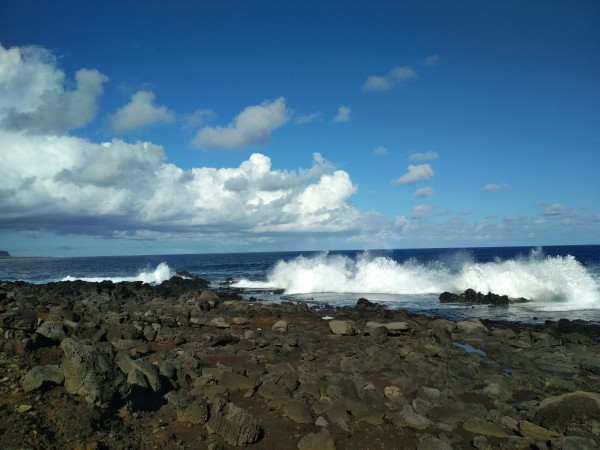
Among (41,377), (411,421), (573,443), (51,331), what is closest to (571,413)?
(573,443)

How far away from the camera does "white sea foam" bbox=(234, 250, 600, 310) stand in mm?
28484

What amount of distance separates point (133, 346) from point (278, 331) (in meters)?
6.13

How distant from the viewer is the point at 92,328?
13.8m

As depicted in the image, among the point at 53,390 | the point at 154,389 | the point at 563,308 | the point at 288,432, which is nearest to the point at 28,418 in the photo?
the point at 53,390

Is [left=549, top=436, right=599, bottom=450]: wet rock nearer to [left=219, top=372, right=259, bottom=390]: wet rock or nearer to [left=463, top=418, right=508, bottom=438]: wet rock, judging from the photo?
[left=463, top=418, right=508, bottom=438]: wet rock

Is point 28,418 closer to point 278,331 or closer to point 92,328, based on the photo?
point 92,328

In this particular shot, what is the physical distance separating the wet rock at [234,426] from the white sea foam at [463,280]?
80.1 feet

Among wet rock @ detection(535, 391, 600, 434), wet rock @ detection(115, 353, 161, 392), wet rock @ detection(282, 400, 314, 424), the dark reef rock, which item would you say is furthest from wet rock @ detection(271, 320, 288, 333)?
the dark reef rock

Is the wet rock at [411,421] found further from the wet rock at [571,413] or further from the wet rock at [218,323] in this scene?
the wet rock at [218,323]

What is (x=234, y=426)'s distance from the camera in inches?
279

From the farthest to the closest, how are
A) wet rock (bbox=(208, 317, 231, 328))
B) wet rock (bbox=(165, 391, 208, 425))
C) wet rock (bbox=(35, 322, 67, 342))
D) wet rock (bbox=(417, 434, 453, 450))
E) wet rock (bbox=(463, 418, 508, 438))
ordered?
wet rock (bbox=(208, 317, 231, 328)), wet rock (bbox=(35, 322, 67, 342)), wet rock (bbox=(463, 418, 508, 438)), wet rock (bbox=(165, 391, 208, 425)), wet rock (bbox=(417, 434, 453, 450))

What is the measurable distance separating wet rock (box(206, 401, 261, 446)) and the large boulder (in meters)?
1.75

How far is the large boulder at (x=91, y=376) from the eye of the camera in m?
7.12

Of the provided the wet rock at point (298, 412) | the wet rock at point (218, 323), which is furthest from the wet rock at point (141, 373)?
the wet rock at point (218, 323)
